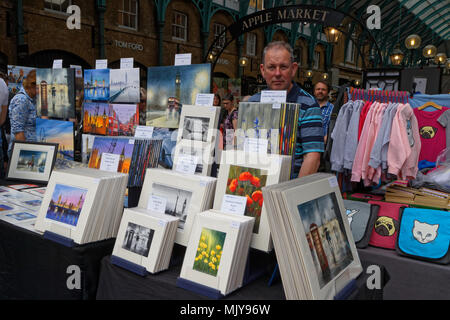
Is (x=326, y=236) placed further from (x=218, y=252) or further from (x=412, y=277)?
(x=412, y=277)

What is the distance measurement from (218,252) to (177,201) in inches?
15.6

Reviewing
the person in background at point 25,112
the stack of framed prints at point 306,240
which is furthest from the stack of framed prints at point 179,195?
the person in background at point 25,112

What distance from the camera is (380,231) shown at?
2625mm

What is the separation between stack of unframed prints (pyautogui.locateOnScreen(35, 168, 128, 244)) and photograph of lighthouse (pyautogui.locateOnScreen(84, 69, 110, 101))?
1.22 m

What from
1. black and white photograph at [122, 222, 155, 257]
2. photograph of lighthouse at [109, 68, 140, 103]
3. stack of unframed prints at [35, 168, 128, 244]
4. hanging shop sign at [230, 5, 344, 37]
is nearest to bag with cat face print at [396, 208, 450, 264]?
black and white photograph at [122, 222, 155, 257]

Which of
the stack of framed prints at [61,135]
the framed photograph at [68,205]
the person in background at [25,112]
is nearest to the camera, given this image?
the framed photograph at [68,205]

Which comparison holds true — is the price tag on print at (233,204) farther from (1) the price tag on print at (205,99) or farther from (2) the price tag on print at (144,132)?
(2) the price tag on print at (144,132)

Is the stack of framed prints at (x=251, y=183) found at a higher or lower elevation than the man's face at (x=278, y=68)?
lower

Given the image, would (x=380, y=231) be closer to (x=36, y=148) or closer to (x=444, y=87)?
(x=36, y=148)

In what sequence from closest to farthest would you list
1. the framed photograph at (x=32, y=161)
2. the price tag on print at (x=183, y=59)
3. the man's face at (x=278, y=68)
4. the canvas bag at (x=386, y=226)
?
the man's face at (x=278, y=68)
the price tag on print at (x=183, y=59)
the canvas bag at (x=386, y=226)
the framed photograph at (x=32, y=161)

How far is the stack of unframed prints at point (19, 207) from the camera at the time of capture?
6.67 feet

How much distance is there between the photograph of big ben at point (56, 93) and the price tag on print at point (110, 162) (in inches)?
51.8

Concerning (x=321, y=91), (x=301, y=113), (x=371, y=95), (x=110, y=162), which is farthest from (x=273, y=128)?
(x=321, y=91)

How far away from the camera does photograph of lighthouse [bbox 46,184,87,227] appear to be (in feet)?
5.57
